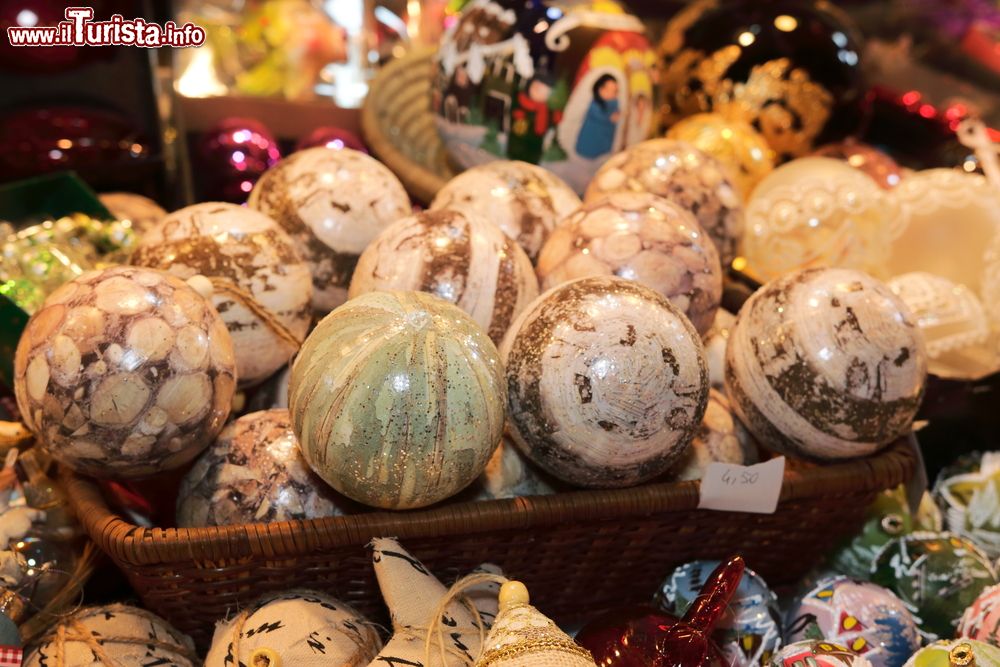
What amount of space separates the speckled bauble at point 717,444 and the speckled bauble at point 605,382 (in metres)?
0.12

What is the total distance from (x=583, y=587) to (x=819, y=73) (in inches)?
55.0

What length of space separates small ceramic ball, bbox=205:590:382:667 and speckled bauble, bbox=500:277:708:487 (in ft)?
1.05

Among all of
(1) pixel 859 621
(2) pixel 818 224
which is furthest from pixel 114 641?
(2) pixel 818 224

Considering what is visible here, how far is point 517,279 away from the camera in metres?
1.44

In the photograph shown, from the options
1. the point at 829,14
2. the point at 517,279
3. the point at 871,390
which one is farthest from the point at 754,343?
the point at 829,14

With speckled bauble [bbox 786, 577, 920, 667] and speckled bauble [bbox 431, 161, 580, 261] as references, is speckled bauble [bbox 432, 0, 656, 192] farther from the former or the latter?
speckled bauble [bbox 786, 577, 920, 667]

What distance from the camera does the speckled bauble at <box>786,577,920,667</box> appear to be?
Result: 1.34 m

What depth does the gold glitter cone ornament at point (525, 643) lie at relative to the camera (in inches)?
40.7

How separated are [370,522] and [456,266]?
386mm

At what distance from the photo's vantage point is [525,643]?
1049mm

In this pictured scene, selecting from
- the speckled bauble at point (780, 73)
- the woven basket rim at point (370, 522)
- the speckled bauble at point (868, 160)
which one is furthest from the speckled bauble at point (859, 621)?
the speckled bauble at point (780, 73)

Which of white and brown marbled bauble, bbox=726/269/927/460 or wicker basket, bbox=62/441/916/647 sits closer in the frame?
wicker basket, bbox=62/441/916/647

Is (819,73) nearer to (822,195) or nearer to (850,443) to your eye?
(822,195)

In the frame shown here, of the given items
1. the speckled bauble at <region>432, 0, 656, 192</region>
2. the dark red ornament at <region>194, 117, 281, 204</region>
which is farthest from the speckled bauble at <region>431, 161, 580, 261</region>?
the dark red ornament at <region>194, 117, 281, 204</region>
